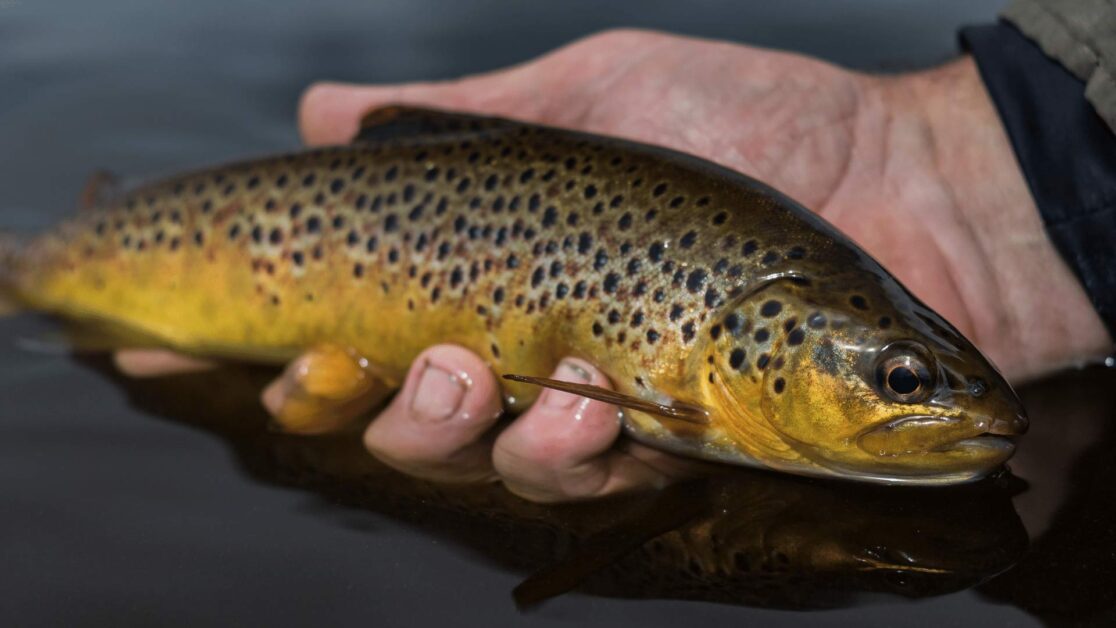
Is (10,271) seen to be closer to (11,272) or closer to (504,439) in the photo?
(11,272)

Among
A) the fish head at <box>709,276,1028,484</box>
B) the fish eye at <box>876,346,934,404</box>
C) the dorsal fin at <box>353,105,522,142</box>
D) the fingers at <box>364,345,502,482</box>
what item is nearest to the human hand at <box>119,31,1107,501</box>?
the fingers at <box>364,345,502,482</box>

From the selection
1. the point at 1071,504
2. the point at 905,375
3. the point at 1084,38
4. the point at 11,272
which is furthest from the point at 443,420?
the point at 1084,38

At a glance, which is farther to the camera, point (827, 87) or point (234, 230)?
point (827, 87)

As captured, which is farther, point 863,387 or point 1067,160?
point 1067,160

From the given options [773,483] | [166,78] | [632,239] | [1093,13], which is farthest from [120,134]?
[1093,13]

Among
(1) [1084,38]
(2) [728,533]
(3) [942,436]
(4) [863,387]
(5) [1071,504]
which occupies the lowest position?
(5) [1071,504]

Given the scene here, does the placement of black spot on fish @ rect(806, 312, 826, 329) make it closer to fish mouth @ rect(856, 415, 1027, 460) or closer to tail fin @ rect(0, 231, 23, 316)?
fish mouth @ rect(856, 415, 1027, 460)

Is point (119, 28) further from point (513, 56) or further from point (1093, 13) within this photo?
point (1093, 13)
